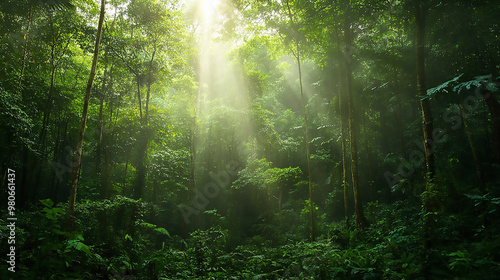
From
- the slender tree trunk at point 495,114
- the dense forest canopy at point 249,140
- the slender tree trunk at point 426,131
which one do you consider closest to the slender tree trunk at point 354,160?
the dense forest canopy at point 249,140

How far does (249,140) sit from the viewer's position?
1797 centimetres

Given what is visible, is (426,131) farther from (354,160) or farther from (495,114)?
(495,114)

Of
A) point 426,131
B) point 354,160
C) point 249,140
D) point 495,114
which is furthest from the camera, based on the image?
point 249,140

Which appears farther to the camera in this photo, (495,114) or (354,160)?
(354,160)

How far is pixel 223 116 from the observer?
16.9m

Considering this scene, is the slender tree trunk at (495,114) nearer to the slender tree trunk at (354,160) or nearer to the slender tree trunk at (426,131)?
the slender tree trunk at (426,131)

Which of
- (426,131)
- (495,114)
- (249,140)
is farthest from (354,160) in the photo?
(249,140)

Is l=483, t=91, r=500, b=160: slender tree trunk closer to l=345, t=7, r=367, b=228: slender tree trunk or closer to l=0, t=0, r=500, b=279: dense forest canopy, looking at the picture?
l=0, t=0, r=500, b=279: dense forest canopy

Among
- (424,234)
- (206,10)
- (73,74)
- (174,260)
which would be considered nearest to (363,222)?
(424,234)

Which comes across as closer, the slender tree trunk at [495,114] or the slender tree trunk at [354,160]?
the slender tree trunk at [495,114]

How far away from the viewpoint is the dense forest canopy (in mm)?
5586

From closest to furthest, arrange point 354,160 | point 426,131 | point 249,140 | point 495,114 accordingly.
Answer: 1. point 426,131
2. point 495,114
3. point 354,160
4. point 249,140

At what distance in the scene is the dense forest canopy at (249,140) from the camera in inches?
220

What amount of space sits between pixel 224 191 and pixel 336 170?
840 cm
